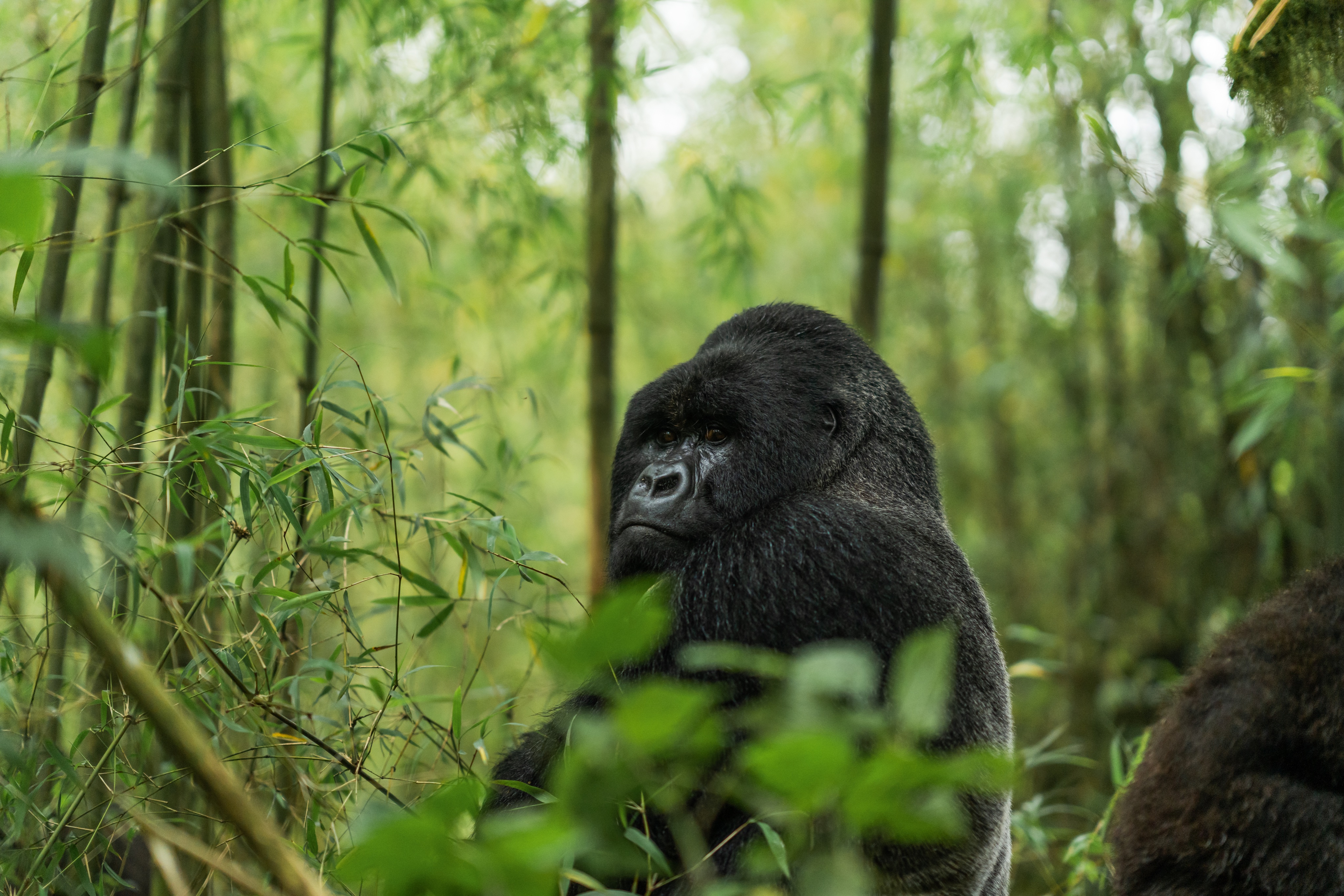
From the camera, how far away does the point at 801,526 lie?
6.93 ft

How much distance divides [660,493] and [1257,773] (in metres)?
1.29

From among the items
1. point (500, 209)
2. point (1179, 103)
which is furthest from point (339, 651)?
point (1179, 103)

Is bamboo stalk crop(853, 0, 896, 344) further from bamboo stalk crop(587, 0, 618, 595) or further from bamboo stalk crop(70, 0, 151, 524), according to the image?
bamboo stalk crop(70, 0, 151, 524)

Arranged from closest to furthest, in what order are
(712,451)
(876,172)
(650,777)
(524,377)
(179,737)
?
(179,737), (650,777), (712,451), (876,172), (524,377)

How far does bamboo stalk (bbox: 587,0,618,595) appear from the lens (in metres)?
3.01

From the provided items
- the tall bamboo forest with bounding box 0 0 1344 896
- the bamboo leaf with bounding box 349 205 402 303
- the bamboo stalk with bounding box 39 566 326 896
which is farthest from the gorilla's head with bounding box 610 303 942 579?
the bamboo stalk with bounding box 39 566 326 896

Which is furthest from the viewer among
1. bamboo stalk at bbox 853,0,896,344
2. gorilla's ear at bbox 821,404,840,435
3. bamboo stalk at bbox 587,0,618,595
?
bamboo stalk at bbox 853,0,896,344

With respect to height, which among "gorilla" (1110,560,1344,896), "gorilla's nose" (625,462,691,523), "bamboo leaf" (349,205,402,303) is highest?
"bamboo leaf" (349,205,402,303)

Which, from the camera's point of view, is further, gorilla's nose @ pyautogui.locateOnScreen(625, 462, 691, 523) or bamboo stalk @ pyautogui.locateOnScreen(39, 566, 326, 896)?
gorilla's nose @ pyautogui.locateOnScreen(625, 462, 691, 523)

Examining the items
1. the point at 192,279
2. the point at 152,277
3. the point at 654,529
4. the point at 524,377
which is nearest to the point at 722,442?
the point at 654,529

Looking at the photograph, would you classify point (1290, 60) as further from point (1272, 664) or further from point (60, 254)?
point (60, 254)

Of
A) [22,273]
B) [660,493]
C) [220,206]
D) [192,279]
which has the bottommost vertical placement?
[660,493]

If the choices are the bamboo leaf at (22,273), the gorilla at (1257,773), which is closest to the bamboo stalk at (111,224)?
the bamboo leaf at (22,273)

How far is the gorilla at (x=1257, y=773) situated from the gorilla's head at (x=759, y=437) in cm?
79
